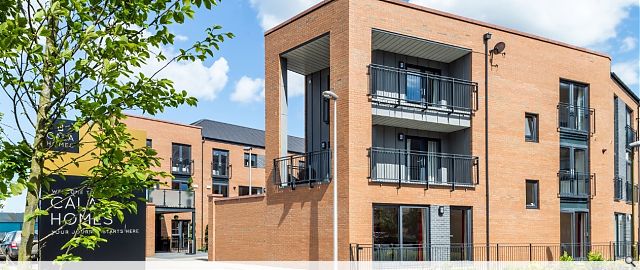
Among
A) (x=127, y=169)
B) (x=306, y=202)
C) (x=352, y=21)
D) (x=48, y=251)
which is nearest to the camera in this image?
(x=127, y=169)

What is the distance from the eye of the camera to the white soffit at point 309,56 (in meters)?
21.2

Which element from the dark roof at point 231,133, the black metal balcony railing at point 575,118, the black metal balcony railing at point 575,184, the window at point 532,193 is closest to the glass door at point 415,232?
Answer: the window at point 532,193

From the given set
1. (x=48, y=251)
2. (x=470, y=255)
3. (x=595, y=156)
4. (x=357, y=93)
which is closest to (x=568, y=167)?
(x=595, y=156)

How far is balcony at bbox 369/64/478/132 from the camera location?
66.5ft

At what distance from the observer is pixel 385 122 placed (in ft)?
69.5

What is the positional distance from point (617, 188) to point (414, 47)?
13145 millimetres

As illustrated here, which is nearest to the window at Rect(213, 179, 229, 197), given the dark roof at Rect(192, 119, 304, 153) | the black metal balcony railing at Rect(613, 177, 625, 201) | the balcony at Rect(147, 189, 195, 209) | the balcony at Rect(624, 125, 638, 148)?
the dark roof at Rect(192, 119, 304, 153)

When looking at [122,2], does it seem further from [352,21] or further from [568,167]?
[568,167]

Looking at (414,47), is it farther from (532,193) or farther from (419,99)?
(532,193)

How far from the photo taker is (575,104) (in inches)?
1004

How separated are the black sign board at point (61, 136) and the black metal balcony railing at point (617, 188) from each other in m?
26.8

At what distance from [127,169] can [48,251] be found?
2.08 metres

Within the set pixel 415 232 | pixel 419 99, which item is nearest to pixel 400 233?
pixel 415 232

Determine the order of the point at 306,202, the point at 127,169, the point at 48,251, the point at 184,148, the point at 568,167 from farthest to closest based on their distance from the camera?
1. the point at 184,148
2. the point at 568,167
3. the point at 306,202
4. the point at 48,251
5. the point at 127,169
